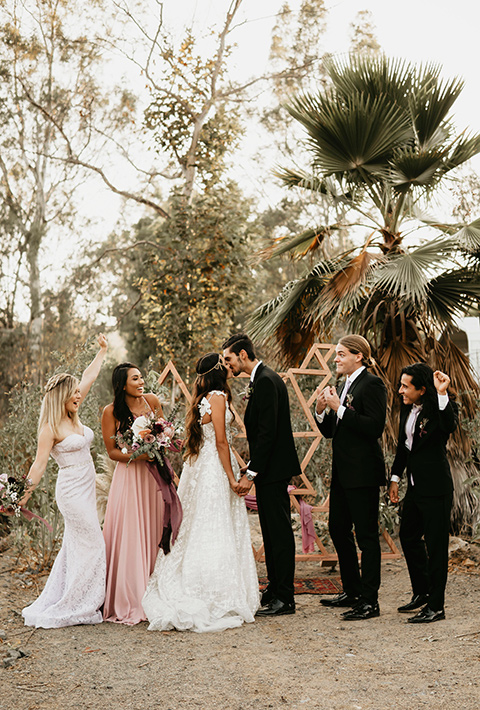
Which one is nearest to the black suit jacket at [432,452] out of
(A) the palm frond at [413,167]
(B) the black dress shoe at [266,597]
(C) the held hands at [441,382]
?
(C) the held hands at [441,382]

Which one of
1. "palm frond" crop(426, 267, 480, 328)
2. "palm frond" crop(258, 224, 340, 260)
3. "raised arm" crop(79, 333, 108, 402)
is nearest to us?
"raised arm" crop(79, 333, 108, 402)

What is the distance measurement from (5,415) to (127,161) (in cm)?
818

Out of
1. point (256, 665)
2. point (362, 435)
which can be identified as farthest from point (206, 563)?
point (362, 435)

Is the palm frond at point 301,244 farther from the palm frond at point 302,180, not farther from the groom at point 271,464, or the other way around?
the groom at point 271,464

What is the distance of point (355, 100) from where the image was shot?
7238 mm

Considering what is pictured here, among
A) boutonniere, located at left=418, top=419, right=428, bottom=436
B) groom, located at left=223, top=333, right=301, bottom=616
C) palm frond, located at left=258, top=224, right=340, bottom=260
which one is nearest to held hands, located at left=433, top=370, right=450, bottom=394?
boutonniere, located at left=418, top=419, right=428, bottom=436

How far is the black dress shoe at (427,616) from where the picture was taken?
475cm

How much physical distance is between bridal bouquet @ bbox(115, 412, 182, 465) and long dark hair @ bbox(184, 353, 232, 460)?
0.14 m

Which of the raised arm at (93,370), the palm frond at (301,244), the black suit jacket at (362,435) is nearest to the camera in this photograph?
the black suit jacket at (362,435)

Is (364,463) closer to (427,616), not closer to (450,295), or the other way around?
(427,616)

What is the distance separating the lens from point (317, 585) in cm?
634

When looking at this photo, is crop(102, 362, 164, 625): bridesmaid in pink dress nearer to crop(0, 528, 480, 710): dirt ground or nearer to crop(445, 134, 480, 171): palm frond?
crop(0, 528, 480, 710): dirt ground

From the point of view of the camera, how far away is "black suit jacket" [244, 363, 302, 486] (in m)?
5.02

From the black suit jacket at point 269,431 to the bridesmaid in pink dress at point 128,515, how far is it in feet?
2.64
